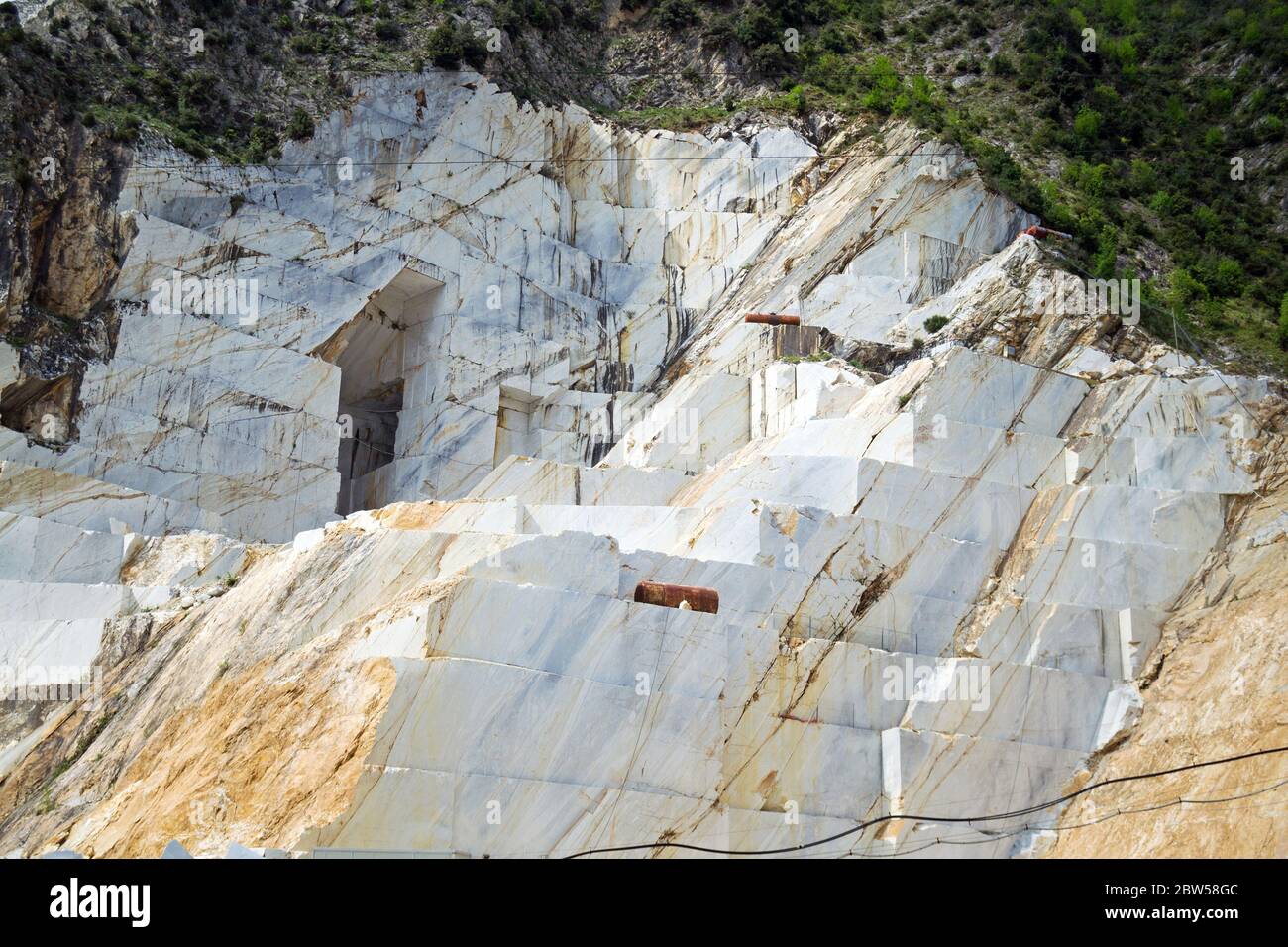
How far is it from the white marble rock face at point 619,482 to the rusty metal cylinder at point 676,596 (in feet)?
1.45

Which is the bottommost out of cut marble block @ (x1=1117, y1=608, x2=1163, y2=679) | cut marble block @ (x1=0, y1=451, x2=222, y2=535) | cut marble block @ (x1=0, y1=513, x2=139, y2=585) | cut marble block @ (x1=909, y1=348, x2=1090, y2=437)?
cut marble block @ (x1=1117, y1=608, x2=1163, y2=679)

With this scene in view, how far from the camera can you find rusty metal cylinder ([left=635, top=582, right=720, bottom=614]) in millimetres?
24609

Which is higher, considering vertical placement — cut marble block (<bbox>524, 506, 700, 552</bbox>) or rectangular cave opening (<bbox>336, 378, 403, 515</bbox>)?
rectangular cave opening (<bbox>336, 378, 403, 515</bbox>)

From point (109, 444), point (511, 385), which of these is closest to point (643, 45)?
point (511, 385)

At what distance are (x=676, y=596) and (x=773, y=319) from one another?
1264 cm

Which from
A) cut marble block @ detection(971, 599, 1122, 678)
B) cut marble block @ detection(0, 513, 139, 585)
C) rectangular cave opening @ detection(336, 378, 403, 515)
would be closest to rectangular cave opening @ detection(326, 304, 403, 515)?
rectangular cave opening @ detection(336, 378, 403, 515)

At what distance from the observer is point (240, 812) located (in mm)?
21422

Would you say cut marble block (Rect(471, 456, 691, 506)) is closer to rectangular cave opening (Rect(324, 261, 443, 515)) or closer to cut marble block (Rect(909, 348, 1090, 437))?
cut marble block (Rect(909, 348, 1090, 437))

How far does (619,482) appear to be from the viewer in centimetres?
3098

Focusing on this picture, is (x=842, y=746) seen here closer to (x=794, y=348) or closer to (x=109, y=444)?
(x=794, y=348)

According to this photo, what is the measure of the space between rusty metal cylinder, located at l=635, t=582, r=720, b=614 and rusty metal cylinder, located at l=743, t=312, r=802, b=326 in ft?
39.8

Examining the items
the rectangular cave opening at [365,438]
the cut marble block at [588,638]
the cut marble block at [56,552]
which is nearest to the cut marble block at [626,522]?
the cut marble block at [588,638]

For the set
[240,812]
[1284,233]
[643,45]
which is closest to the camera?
[240,812]

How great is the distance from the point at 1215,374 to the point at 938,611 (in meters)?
8.07
